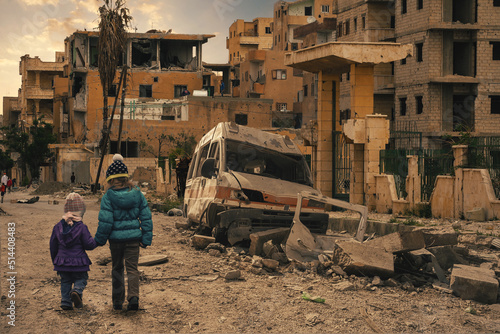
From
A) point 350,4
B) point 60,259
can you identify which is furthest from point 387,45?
point 350,4

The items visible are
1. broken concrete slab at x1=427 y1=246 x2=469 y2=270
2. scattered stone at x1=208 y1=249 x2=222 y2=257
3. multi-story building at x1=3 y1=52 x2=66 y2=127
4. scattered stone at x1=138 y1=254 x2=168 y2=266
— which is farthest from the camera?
multi-story building at x1=3 y1=52 x2=66 y2=127

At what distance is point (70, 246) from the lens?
24.1 ft

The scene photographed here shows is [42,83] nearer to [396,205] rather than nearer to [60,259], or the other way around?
[396,205]

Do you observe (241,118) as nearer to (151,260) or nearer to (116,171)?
(151,260)

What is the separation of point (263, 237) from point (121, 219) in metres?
4.33

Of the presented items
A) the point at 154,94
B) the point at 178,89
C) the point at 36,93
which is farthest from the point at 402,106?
the point at 36,93

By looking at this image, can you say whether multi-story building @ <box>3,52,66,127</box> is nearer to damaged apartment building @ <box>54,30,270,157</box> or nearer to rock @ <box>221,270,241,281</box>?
damaged apartment building @ <box>54,30,270,157</box>

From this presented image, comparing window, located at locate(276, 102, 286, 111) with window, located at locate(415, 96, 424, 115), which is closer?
window, located at locate(415, 96, 424, 115)

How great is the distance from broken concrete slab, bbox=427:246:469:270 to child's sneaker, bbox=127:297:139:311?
5216 mm

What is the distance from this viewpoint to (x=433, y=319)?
293 inches

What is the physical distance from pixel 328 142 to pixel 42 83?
7230cm

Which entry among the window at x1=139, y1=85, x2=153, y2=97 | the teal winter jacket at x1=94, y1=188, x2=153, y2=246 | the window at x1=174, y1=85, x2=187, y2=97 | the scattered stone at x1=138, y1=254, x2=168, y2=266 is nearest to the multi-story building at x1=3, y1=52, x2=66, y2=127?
the window at x1=139, y1=85, x2=153, y2=97

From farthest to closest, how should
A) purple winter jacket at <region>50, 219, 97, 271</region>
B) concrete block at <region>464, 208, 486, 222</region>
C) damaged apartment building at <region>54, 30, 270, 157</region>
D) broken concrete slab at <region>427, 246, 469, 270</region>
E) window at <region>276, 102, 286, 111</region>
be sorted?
window at <region>276, 102, 286, 111</region>
damaged apartment building at <region>54, 30, 270, 157</region>
concrete block at <region>464, 208, 486, 222</region>
broken concrete slab at <region>427, 246, 469, 270</region>
purple winter jacket at <region>50, 219, 97, 271</region>

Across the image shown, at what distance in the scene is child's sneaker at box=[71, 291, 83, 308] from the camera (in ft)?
24.1
